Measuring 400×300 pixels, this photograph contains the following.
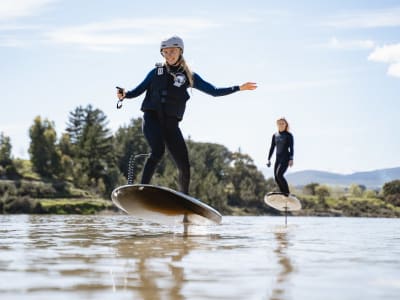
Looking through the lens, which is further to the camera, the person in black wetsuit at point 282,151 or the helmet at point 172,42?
the person in black wetsuit at point 282,151

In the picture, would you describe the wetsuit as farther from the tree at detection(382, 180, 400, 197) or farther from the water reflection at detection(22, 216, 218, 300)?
the tree at detection(382, 180, 400, 197)

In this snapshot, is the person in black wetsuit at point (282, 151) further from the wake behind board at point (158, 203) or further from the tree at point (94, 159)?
the tree at point (94, 159)

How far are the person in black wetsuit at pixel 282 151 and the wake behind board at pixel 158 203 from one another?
7671mm

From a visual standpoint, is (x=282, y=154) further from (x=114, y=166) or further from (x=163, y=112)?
(x=114, y=166)

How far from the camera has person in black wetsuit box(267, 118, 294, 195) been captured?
666 inches

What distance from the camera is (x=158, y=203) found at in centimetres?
887

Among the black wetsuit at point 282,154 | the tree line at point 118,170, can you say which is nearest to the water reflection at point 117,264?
the black wetsuit at point 282,154

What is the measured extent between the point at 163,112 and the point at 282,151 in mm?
8528

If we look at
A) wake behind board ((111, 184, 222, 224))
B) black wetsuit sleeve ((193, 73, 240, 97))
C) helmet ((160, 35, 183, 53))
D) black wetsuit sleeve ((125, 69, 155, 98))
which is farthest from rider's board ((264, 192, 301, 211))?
helmet ((160, 35, 183, 53))

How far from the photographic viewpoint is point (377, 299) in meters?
3.46

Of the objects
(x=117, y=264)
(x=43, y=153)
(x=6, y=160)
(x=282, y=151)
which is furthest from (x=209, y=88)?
(x=43, y=153)

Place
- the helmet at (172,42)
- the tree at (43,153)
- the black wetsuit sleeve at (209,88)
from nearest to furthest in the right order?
the helmet at (172,42), the black wetsuit sleeve at (209,88), the tree at (43,153)

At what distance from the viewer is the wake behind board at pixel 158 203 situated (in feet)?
27.8

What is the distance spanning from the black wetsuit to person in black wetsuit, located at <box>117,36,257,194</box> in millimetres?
8038
